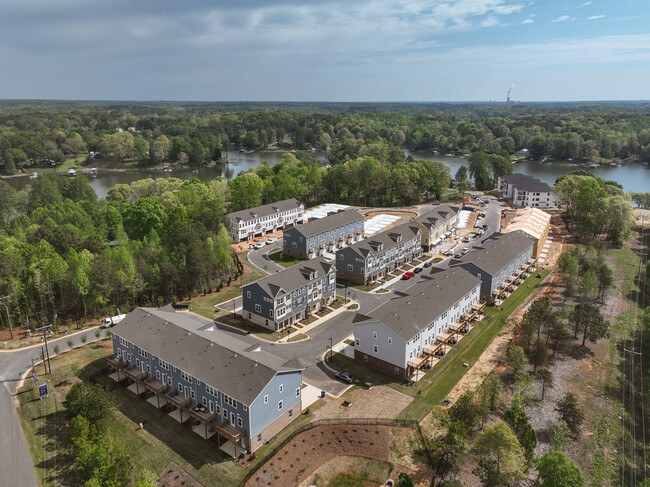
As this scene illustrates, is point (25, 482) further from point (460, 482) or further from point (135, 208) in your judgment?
point (135, 208)

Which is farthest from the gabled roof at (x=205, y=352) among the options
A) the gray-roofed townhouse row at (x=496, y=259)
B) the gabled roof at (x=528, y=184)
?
the gabled roof at (x=528, y=184)

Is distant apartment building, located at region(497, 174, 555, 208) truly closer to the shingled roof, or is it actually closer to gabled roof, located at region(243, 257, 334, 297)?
the shingled roof

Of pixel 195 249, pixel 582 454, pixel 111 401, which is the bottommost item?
pixel 582 454

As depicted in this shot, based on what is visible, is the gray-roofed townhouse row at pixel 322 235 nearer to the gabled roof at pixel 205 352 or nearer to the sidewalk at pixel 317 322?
the sidewalk at pixel 317 322

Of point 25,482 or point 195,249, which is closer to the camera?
point 25,482

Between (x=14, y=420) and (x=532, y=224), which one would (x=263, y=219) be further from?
(x=14, y=420)

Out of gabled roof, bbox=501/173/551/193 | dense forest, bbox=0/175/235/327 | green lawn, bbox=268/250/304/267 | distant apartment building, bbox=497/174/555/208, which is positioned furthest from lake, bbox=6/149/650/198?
green lawn, bbox=268/250/304/267

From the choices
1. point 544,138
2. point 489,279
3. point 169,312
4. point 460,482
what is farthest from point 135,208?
point 544,138
